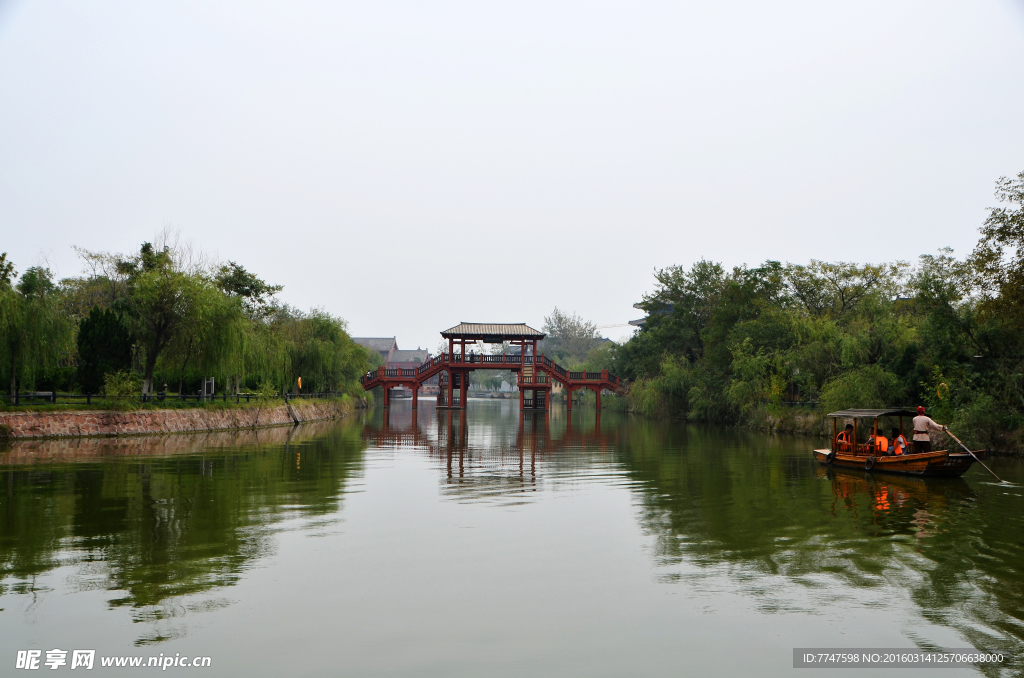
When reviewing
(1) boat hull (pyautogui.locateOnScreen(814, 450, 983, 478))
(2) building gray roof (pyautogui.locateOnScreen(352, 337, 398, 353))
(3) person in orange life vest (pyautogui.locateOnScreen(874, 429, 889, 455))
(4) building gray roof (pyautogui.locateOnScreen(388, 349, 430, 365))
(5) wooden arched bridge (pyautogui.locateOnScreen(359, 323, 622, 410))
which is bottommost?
(1) boat hull (pyautogui.locateOnScreen(814, 450, 983, 478))

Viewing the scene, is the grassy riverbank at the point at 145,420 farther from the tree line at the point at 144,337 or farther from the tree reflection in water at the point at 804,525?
the tree reflection in water at the point at 804,525

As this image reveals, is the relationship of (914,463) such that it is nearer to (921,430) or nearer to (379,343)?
(921,430)

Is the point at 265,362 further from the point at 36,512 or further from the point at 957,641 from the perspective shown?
the point at 957,641

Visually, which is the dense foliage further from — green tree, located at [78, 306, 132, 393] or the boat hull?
green tree, located at [78, 306, 132, 393]

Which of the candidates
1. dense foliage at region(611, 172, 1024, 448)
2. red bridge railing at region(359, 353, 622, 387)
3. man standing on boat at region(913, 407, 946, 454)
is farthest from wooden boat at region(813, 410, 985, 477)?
red bridge railing at region(359, 353, 622, 387)

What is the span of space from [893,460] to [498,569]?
41.2 ft

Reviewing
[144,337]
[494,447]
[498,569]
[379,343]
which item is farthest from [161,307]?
[379,343]

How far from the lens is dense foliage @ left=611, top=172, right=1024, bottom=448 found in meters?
22.0

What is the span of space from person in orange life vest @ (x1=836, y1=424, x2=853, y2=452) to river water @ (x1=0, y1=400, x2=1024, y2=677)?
2.20 m

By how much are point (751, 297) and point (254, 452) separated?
2690 cm

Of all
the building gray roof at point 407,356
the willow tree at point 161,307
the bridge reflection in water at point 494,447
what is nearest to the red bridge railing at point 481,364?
the bridge reflection in water at point 494,447

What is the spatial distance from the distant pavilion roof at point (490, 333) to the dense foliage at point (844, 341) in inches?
298

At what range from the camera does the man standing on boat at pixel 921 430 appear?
57.1 ft

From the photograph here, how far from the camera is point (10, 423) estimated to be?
2344 centimetres
